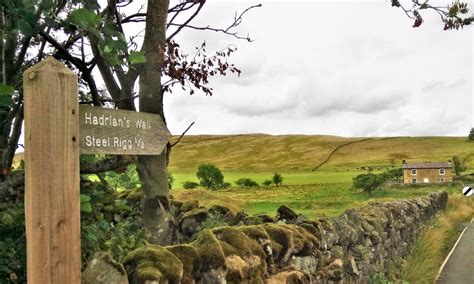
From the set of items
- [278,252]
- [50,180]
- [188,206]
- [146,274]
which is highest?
[50,180]

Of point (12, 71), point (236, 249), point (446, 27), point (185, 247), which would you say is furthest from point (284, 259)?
point (446, 27)

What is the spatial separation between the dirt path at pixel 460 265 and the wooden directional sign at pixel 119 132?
24.1 ft

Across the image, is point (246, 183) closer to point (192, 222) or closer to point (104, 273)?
point (192, 222)

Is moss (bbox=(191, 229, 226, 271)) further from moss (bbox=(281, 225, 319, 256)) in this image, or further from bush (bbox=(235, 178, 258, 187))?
bush (bbox=(235, 178, 258, 187))

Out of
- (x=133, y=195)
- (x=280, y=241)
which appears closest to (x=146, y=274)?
(x=280, y=241)

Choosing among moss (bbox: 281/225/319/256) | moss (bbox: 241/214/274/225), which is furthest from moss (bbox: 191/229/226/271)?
moss (bbox: 241/214/274/225)

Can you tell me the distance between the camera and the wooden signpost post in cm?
287

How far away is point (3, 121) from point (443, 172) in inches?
2607

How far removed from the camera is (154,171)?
6.15 m

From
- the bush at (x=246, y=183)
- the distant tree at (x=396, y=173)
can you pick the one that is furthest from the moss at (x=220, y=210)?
the distant tree at (x=396, y=173)

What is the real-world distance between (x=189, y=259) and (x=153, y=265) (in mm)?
408

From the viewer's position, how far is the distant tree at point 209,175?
3266 centimetres

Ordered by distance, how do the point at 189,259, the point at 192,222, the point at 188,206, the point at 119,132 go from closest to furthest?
the point at 119,132
the point at 189,259
the point at 192,222
the point at 188,206

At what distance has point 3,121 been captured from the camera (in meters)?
5.28
